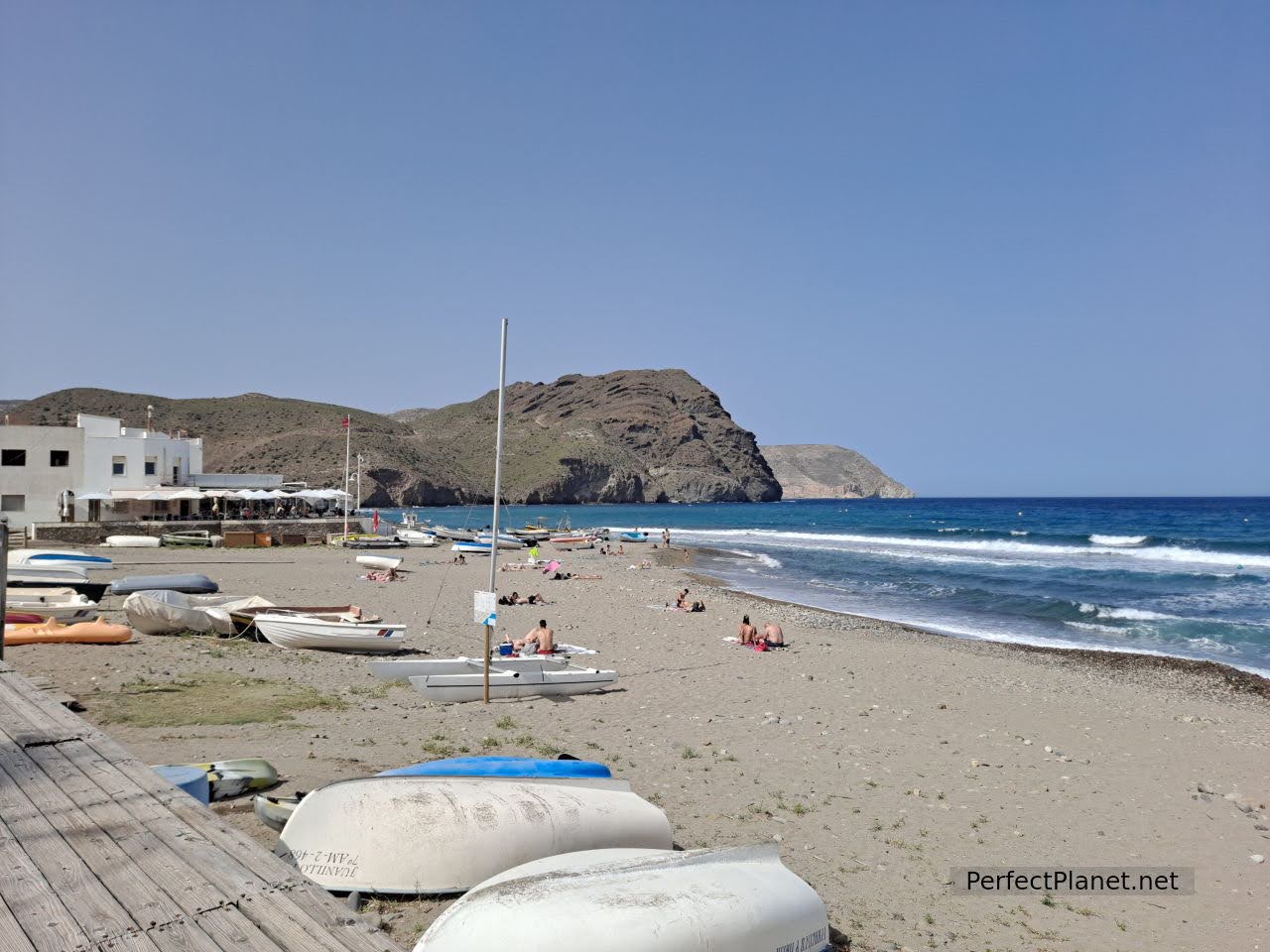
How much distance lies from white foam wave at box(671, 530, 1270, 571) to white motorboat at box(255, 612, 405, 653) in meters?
37.2

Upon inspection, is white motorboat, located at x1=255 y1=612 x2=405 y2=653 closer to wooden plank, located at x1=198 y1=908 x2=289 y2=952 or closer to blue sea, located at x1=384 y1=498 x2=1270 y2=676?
wooden plank, located at x1=198 y1=908 x2=289 y2=952

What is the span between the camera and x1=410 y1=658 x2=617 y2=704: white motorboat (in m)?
10.9

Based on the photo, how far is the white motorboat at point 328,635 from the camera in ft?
45.6

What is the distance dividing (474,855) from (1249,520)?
105429 mm

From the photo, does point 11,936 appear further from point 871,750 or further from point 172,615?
point 172,615

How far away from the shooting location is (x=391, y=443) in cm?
12688

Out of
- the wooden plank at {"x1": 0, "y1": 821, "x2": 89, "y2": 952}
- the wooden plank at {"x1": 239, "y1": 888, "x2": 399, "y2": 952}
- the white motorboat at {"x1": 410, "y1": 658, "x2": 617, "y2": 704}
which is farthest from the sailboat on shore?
the wooden plank at {"x1": 239, "y1": 888, "x2": 399, "y2": 952}

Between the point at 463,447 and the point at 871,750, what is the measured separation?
464 ft

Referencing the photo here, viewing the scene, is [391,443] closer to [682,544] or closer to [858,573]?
[682,544]

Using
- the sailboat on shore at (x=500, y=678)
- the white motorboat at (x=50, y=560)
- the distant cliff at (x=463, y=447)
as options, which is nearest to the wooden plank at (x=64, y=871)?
the sailboat on shore at (x=500, y=678)

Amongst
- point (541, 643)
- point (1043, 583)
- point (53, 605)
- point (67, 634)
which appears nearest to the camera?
point (67, 634)

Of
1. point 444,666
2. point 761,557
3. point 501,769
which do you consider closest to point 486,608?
point 444,666

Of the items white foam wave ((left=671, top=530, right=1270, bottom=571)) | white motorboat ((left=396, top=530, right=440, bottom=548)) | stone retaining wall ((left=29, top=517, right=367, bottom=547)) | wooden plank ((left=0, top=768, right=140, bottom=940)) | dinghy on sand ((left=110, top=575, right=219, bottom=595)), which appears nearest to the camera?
wooden plank ((left=0, top=768, right=140, bottom=940))

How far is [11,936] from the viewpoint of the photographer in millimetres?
2930
